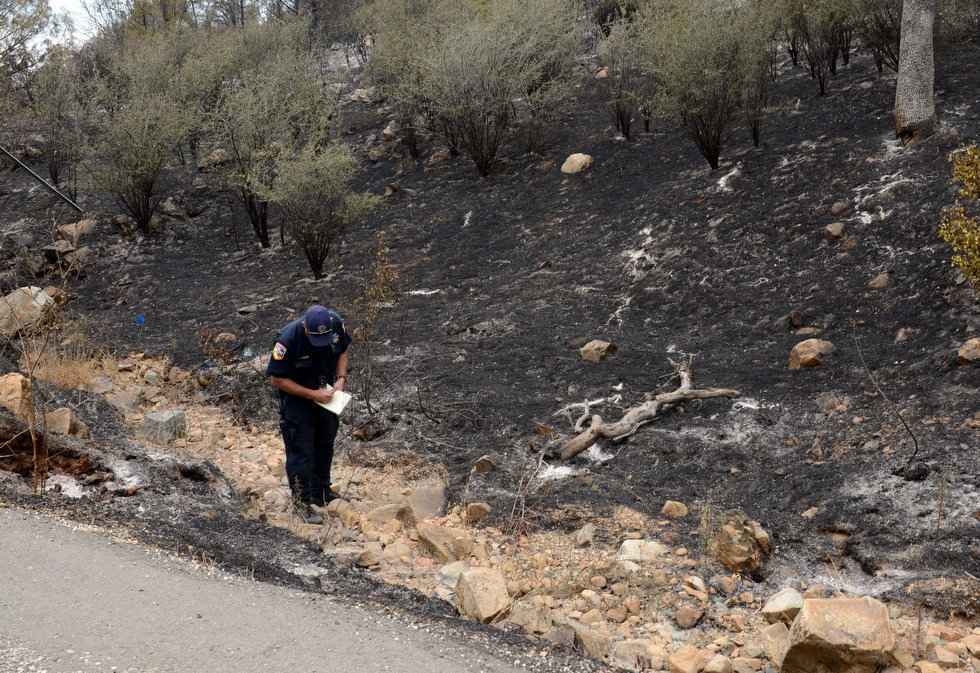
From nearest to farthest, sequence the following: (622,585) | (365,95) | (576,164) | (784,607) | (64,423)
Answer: (784,607) < (622,585) < (64,423) < (576,164) < (365,95)

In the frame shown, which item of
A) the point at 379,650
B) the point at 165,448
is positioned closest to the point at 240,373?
the point at 165,448

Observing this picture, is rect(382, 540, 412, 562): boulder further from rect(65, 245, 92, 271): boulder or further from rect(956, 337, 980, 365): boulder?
rect(65, 245, 92, 271): boulder

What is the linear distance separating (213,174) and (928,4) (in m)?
11.5

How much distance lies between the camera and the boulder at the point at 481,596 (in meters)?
3.27

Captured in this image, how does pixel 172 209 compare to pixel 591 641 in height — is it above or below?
above

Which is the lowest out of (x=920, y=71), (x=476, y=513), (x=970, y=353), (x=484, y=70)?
(x=476, y=513)

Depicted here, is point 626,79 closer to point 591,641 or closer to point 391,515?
point 391,515

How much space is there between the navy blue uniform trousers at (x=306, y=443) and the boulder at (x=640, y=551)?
5.82ft

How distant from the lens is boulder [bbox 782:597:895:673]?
2652 mm

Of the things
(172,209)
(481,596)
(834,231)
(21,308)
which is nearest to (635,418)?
(481,596)

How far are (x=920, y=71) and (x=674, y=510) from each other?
650cm

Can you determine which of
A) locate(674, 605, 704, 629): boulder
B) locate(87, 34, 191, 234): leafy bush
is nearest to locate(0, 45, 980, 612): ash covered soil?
locate(674, 605, 704, 629): boulder

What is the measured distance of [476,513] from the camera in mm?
4707

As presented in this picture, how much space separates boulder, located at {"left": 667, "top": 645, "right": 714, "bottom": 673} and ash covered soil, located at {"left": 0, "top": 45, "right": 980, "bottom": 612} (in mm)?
1055
